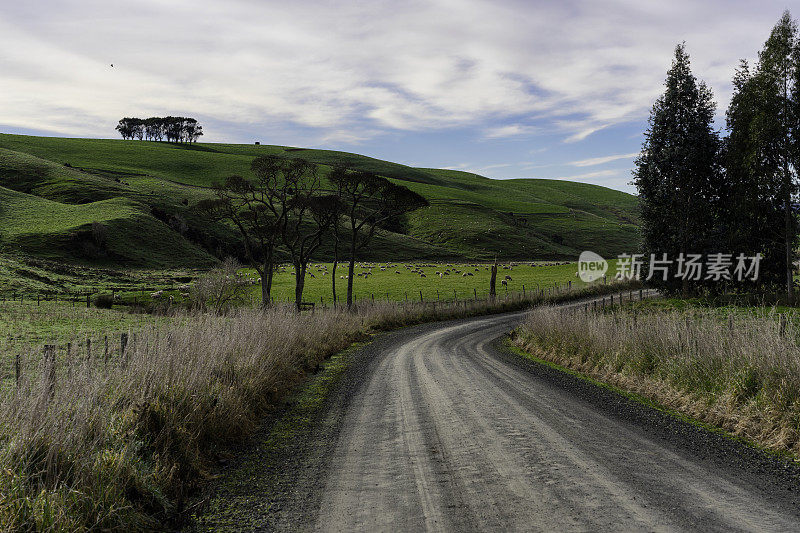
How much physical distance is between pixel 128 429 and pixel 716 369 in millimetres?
11036

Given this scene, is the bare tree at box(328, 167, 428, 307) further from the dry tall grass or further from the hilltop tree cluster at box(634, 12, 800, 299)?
the dry tall grass

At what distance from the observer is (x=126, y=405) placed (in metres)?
6.74

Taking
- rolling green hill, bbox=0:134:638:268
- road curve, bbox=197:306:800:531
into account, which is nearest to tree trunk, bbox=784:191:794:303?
rolling green hill, bbox=0:134:638:268

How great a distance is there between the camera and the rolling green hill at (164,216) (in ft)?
232

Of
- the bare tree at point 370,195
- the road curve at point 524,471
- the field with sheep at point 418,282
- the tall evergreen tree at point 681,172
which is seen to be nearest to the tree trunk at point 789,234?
the tall evergreen tree at point 681,172

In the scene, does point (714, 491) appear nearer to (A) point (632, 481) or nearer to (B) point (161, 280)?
(A) point (632, 481)

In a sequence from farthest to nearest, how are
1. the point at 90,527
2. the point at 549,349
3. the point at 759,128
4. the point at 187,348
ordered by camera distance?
the point at 759,128 → the point at 549,349 → the point at 187,348 → the point at 90,527

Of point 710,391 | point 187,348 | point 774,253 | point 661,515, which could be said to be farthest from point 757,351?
point 774,253

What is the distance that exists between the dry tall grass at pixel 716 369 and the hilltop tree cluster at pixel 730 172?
23956mm

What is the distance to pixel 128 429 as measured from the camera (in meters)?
6.25

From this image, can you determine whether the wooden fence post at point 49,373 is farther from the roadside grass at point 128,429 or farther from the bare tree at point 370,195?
the bare tree at point 370,195

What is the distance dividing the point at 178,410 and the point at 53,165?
5454 inches

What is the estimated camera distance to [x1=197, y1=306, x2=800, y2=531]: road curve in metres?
4.81

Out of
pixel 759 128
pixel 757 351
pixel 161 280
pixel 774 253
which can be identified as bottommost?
pixel 161 280
